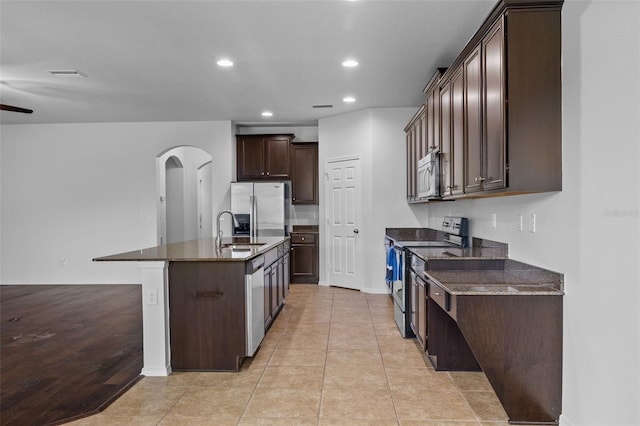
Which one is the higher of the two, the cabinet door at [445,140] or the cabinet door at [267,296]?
the cabinet door at [445,140]

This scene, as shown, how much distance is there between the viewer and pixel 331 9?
300cm

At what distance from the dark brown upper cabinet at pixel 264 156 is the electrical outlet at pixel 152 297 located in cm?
407

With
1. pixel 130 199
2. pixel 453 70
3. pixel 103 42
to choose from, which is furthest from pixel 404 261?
pixel 130 199

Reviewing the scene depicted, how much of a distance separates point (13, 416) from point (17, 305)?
12.0 ft

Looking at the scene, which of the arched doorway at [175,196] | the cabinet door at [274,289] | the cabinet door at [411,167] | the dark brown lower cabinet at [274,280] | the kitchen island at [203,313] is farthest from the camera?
the arched doorway at [175,196]

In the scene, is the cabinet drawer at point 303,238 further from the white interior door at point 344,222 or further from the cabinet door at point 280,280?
the cabinet door at point 280,280

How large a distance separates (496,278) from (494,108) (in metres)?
1.03

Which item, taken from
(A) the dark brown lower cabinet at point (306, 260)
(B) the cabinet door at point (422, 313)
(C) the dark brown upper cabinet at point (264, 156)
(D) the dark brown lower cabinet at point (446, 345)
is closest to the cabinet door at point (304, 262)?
(A) the dark brown lower cabinet at point (306, 260)

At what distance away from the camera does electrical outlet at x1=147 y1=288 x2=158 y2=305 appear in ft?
10.2

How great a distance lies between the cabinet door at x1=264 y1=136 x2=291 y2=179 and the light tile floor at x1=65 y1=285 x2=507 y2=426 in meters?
3.54

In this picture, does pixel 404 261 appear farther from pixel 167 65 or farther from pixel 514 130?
pixel 167 65

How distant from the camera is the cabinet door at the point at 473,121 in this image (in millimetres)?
2693

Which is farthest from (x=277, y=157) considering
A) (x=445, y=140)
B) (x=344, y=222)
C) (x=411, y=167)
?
(x=445, y=140)

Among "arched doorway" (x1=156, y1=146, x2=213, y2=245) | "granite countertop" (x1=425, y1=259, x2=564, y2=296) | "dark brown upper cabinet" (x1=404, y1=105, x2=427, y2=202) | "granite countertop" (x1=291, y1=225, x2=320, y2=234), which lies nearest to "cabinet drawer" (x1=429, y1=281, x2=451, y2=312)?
"granite countertop" (x1=425, y1=259, x2=564, y2=296)
